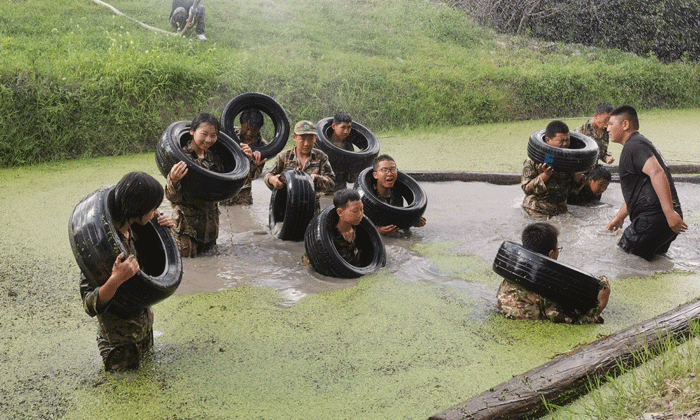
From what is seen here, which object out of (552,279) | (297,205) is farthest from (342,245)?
(552,279)

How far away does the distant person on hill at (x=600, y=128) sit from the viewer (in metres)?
8.09

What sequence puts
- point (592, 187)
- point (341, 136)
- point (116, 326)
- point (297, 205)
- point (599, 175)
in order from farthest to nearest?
point (341, 136) < point (592, 187) < point (599, 175) < point (297, 205) < point (116, 326)

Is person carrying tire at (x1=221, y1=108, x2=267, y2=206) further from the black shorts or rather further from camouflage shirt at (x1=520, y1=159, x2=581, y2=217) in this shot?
the black shorts

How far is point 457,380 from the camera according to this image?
3.96 metres

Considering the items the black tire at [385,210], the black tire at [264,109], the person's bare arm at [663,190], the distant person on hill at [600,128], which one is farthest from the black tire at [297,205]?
the distant person on hill at [600,128]

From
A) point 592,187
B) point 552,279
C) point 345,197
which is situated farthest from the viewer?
point 592,187

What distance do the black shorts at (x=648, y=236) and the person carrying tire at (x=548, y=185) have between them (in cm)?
121

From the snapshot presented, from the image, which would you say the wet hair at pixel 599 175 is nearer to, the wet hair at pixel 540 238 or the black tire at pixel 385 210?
the black tire at pixel 385 210

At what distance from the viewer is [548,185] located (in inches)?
292

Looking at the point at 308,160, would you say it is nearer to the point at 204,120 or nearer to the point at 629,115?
the point at 204,120

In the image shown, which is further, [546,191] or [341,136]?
[341,136]

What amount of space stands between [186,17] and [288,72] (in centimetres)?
326

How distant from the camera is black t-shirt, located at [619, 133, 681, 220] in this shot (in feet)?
19.8

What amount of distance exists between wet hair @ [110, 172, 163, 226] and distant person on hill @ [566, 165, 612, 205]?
17.8ft
